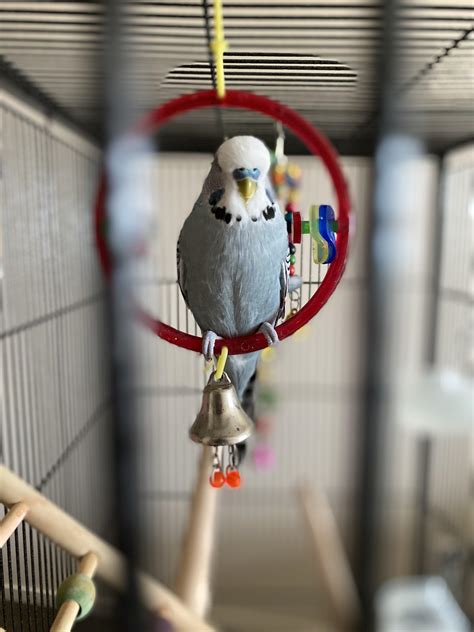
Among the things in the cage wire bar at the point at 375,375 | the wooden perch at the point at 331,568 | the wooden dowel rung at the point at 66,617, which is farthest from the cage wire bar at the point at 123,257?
the wooden perch at the point at 331,568

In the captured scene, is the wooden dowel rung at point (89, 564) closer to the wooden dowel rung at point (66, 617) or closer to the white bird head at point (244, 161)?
the wooden dowel rung at point (66, 617)

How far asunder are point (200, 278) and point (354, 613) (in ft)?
4.83

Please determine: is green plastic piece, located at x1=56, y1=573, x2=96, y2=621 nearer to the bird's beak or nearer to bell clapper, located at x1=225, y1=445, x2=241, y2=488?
bell clapper, located at x1=225, y1=445, x2=241, y2=488

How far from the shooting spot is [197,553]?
3.55 ft

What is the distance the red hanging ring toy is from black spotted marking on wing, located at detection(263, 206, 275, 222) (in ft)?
0.21

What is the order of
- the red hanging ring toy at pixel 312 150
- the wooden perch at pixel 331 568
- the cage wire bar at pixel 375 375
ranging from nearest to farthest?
the red hanging ring toy at pixel 312 150 → the cage wire bar at pixel 375 375 → the wooden perch at pixel 331 568

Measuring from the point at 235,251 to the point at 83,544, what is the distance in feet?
1.89

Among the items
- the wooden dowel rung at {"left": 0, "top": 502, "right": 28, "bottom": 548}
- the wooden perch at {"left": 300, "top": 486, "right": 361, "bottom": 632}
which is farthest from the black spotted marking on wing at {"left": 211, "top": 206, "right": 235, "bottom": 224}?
the wooden perch at {"left": 300, "top": 486, "right": 361, "bottom": 632}

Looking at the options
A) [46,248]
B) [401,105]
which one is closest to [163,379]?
[46,248]

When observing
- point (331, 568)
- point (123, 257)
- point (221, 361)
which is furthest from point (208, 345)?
point (331, 568)

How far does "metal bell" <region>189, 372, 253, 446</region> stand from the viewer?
532mm

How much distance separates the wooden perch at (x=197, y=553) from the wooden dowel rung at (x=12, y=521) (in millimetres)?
326

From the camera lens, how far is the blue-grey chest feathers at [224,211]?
519 mm

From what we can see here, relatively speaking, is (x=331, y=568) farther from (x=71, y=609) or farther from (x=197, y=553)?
(x=71, y=609)
